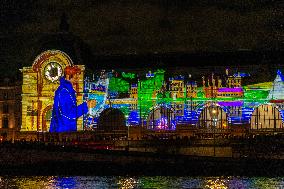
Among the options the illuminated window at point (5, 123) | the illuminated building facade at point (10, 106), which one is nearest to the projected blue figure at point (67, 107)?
the illuminated building facade at point (10, 106)

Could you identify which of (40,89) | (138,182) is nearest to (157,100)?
(40,89)

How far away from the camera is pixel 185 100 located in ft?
204

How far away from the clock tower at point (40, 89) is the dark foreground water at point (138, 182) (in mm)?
18809

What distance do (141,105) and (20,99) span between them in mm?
12490

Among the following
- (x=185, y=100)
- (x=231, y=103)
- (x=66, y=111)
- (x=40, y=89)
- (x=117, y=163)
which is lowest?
(x=117, y=163)

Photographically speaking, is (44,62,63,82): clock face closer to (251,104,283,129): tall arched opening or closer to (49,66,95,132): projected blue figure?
(49,66,95,132): projected blue figure

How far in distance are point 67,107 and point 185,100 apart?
9.40 m

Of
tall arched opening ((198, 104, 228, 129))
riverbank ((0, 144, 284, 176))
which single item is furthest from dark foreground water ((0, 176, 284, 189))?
tall arched opening ((198, 104, 228, 129))

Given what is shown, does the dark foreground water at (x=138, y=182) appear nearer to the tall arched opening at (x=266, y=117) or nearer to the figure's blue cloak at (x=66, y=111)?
the tall arched opening at (x=266, y=117)

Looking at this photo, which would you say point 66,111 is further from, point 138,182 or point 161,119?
point 138,182

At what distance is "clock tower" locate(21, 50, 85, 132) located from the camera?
65625 mm

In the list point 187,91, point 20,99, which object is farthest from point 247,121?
point 20,99

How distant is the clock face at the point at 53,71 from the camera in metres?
65.7

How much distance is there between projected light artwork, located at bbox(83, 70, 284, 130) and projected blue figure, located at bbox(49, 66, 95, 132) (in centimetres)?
84
